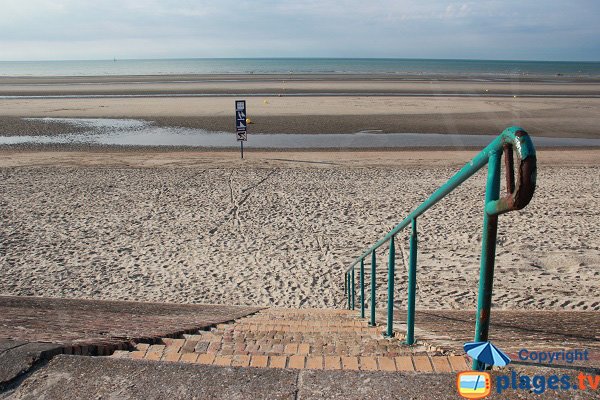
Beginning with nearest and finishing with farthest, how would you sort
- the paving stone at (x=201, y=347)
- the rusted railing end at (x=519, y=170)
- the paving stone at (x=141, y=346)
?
1. the rusted railing end at (x=519, y=170)
2. the paving stone at (x=141, y=346)
3. the paving stone at (x=201, y=347)

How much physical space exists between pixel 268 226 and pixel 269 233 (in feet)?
1.50

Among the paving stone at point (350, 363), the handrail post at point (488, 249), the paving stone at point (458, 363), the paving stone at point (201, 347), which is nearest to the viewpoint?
the handrail post at point (488, 249)

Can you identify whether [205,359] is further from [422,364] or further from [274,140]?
[274,140]

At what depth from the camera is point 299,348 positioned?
3.77m

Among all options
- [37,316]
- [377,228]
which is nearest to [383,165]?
[377,228]

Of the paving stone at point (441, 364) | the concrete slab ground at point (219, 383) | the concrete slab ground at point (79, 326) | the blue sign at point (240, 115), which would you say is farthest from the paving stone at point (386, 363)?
the blue sign at point (240, 115)

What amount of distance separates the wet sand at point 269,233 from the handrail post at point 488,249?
543cm

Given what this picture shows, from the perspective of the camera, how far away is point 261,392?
2594mm

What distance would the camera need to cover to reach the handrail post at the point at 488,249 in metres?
2.32

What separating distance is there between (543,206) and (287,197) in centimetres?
631

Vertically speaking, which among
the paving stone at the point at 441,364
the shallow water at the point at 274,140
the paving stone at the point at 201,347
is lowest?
the shallow water at the point at 274,140

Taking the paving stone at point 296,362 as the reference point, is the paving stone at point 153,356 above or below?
below

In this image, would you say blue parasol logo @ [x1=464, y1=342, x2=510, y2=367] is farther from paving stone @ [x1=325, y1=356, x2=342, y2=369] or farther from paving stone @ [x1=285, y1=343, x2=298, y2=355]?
paving stone @ [x1=285, y1=343, x2=298, y2=355]

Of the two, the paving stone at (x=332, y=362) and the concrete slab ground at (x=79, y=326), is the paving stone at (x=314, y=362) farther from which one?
the concrete slab ground at (x=79, y=326)
